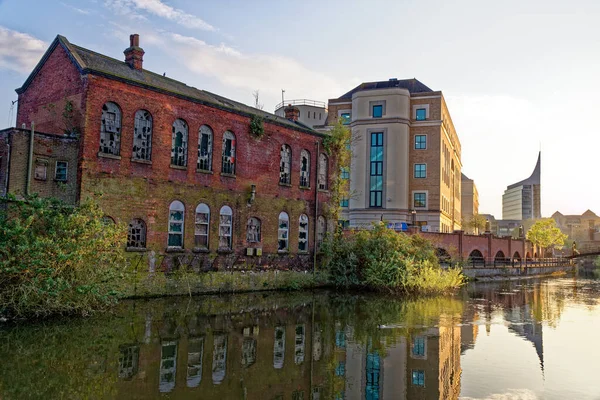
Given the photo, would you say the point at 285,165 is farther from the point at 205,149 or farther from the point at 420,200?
the point at 420,200

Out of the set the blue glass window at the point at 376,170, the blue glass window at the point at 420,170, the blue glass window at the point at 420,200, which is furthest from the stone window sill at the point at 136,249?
the blue glass window at the point at 420,170

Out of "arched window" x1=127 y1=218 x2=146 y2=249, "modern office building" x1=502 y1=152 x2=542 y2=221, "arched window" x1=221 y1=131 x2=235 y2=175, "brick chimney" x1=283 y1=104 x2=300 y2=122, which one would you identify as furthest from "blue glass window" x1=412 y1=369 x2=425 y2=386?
"modern office building" x1=502 y1=152 x2=542 y2=221

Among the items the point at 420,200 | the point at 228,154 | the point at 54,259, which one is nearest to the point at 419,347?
the point at 54,259

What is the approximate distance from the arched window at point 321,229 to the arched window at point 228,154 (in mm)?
6339

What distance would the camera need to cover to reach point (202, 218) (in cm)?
2202

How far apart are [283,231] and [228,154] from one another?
16.1ft

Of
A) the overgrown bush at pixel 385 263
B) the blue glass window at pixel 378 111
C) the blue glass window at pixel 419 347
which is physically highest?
the blue glass window at pixel 378 111

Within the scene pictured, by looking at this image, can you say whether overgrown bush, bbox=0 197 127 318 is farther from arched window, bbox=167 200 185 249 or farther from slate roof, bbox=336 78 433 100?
slate roof, bbox=336 78 433 100

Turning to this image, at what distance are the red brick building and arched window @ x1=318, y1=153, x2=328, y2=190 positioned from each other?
124cm

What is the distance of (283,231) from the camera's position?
1011 inches

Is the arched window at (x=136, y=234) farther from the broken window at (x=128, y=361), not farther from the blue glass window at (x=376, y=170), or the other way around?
the blue glass window at (x=376, y=170)

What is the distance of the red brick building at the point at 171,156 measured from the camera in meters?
18.7

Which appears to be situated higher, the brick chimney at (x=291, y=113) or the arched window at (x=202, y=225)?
the brick chimney at (x=291, y=113)

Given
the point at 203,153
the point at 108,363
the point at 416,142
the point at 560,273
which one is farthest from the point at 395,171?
the point at 108,363
